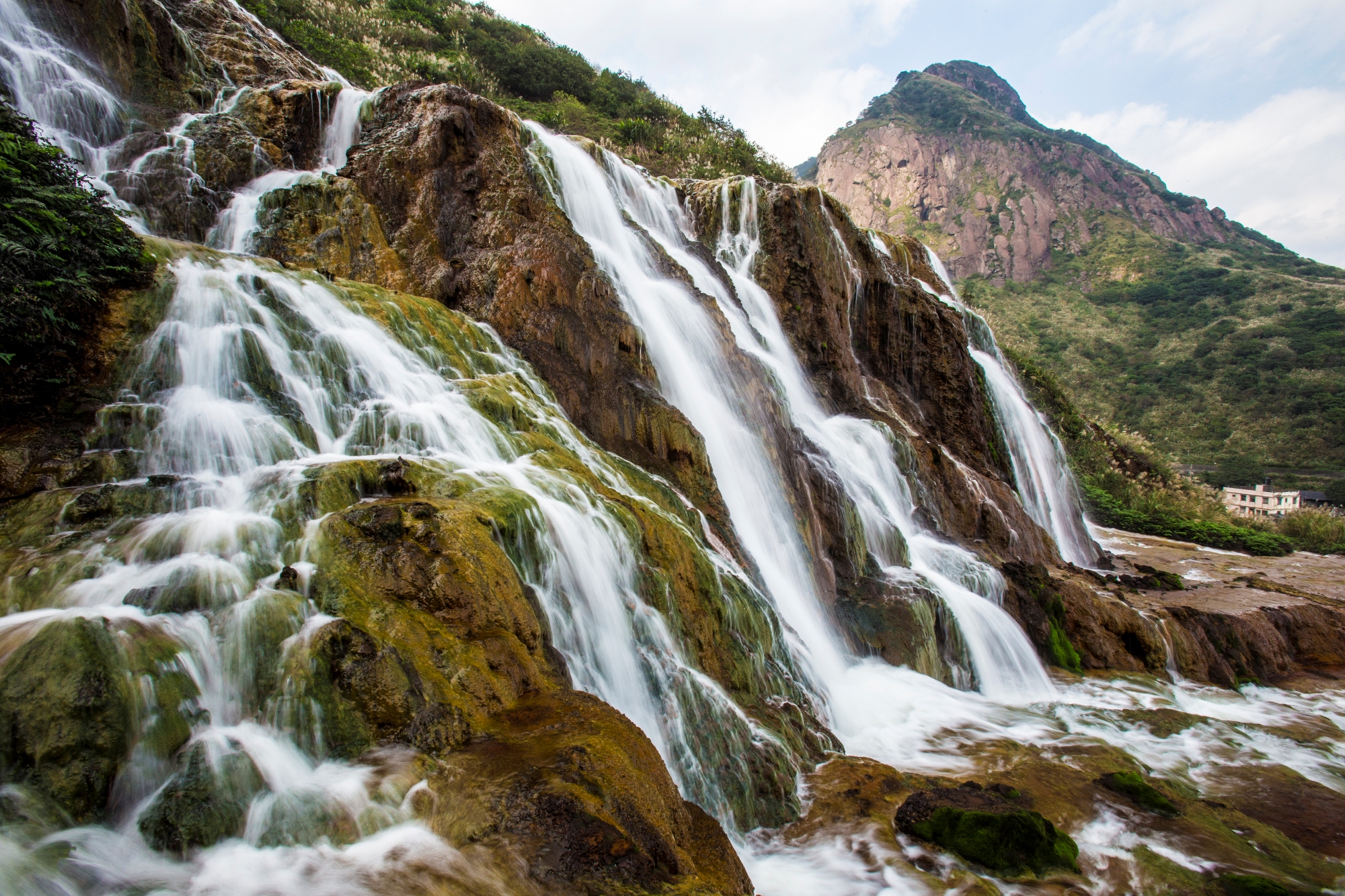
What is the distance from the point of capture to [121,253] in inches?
251

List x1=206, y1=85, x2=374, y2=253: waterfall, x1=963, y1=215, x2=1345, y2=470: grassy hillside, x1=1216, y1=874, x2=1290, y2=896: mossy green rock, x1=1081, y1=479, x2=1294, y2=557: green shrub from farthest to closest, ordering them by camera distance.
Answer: x1=963, y1=215, x2=1345, y2=470: grassy hillside
x1=1081, y1=479, x2=1294, y2=557: green shrub
x1=206, y1=85, x2=374, y2=253: waterfall
x1=1216, y1=874, x2=1290, y2=896: mossy green rock

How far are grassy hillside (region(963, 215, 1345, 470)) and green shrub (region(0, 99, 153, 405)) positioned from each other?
5777 centimetres

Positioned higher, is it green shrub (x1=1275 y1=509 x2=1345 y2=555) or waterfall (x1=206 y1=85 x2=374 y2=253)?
waterfall (x1=206 y1=85 x2=374 y2=253)

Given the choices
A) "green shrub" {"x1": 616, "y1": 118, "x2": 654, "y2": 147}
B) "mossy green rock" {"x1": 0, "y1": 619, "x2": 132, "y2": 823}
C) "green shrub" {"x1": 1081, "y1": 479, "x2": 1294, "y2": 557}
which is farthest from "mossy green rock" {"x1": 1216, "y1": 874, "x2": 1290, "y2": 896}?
"green shrub" {"x1": 616, "y1": 118, "x2": 654, "y2": 147}

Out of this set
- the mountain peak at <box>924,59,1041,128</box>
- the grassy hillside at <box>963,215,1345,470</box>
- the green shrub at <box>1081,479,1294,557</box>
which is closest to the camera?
the green shrub at <box>1081,479,1294,557</box>

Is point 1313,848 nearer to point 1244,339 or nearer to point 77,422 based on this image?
point 77,422

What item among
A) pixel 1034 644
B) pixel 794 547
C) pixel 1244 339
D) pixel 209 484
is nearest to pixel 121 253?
pixel 209 484

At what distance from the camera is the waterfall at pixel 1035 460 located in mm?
17781

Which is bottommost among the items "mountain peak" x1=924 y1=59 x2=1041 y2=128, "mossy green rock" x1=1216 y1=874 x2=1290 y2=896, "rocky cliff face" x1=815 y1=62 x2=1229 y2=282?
"mossy green rock" x1=1216 y1=874 x2=1290 y2=896

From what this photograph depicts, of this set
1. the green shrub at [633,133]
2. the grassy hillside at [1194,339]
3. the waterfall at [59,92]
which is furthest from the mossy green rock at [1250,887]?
the grassy hillside at [1194,339]

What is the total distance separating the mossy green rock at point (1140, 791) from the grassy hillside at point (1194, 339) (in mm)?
51325

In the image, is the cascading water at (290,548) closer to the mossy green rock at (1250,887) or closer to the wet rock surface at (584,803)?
the wet rock surface at (584,803)

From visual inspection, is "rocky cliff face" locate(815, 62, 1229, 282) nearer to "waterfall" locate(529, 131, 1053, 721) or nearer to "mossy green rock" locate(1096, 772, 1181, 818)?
"waterfall" locate(529, 131, 1053, 721)

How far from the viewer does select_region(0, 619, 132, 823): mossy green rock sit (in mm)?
3027
